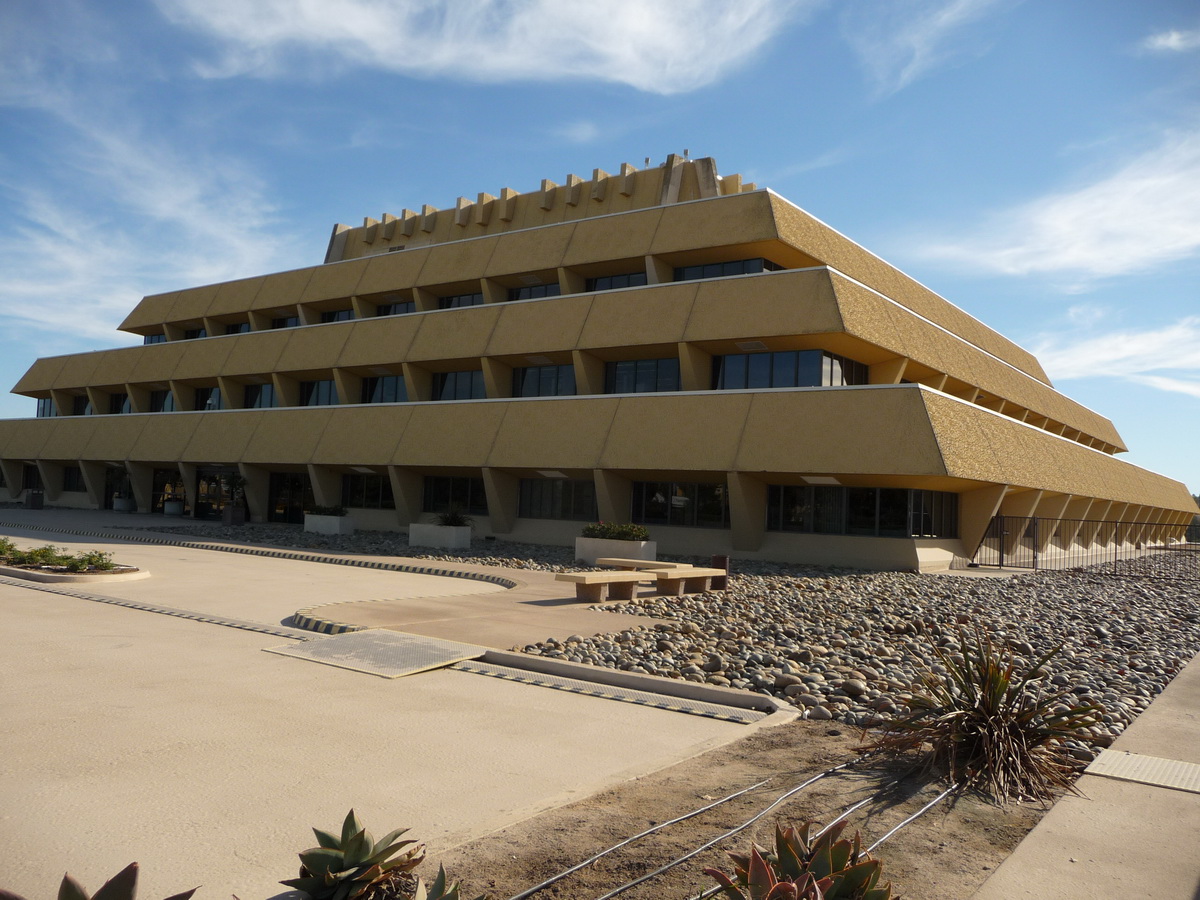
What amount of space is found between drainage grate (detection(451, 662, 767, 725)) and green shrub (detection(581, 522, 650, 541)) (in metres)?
14.7

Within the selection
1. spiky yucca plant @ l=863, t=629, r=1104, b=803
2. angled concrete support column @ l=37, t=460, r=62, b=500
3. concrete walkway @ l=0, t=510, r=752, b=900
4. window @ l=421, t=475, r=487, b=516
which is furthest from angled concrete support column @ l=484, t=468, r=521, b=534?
angled concrete support column @ l=37, t=460, r=62, b=500

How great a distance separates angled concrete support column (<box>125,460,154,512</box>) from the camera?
4672 cm

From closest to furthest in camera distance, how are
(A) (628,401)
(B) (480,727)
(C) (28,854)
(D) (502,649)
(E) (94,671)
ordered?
(C) (28,854) → (B) (480,727) → (E) (94,671) → (D) (502,649) → (A) (628,401)

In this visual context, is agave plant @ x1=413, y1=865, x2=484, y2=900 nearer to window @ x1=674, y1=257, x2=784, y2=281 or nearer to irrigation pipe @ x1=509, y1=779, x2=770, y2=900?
irrigation pipe @ x1=509, y1=779, x2=770, y2=900

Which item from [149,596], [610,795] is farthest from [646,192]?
[610,795]

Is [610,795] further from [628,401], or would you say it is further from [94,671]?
[628,401]

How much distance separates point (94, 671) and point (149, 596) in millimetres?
7090

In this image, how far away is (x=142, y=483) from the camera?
47031mm

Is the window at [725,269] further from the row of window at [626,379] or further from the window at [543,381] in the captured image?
the window at [543,381]

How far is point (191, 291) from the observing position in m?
49.9

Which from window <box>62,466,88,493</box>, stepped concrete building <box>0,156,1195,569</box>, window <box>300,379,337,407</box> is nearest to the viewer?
stepped concrete building <box>0,156,1195,569</box>

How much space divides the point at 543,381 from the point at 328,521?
33.6 ft

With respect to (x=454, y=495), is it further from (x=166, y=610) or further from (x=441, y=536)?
(x=166, y=610)

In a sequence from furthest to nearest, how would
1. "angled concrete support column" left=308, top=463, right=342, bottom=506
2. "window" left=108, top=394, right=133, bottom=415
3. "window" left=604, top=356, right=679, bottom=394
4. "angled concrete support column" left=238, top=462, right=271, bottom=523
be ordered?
"window" left=108, top=394, right=133, bottom=415
"angled concrete support column" left=238, top=462, right=271, bottom=523
"angled concrete support column" left=308, top=463, right=342, bottom=506
"window" left=604, top=356, right=679, bottom=394
